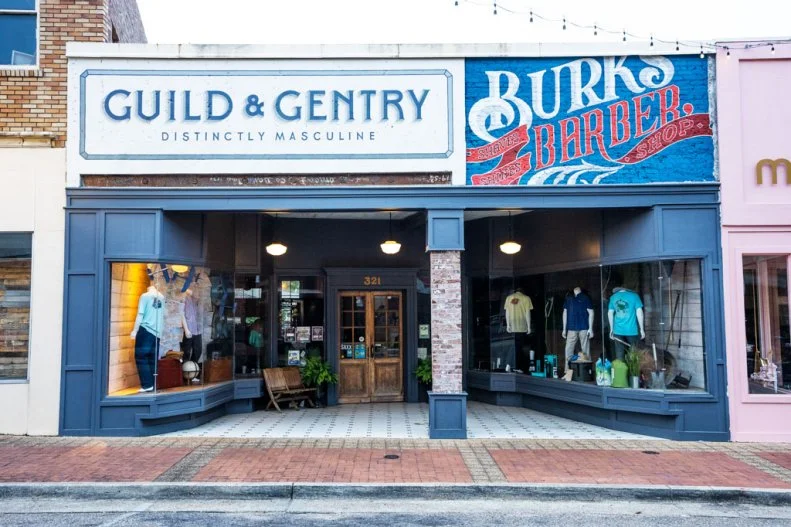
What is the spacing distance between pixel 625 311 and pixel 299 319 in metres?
6.02

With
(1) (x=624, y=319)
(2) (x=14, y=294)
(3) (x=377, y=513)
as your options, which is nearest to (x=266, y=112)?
(2) (x=14, y=294)

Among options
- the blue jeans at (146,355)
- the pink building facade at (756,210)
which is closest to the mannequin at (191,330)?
the blue jeans at (146,355)

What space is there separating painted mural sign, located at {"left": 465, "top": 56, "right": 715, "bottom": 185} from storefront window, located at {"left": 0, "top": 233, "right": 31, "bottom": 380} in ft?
21.9

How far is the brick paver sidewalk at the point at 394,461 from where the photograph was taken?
24.9 ft

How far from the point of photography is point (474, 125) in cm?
1009

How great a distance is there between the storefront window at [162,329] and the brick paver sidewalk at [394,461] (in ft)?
3.33

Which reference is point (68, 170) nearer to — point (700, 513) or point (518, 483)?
point (518, 483)

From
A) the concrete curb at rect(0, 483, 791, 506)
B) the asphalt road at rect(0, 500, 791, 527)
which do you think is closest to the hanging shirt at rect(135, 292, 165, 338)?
the concrete curb at rect(0, 483, 791, 506)

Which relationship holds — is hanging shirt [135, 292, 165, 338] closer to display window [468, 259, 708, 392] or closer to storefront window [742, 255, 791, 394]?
display window [468, 259, 708, 392]

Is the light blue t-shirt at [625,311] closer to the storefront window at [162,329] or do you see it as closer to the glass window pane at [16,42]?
the storefront window at [162,329]

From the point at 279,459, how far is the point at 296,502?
4.75ft

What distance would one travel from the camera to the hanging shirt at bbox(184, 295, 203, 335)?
36.1 feet

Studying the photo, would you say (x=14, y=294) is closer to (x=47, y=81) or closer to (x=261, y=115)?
(x=47, y=81)

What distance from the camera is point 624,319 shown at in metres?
10.7
